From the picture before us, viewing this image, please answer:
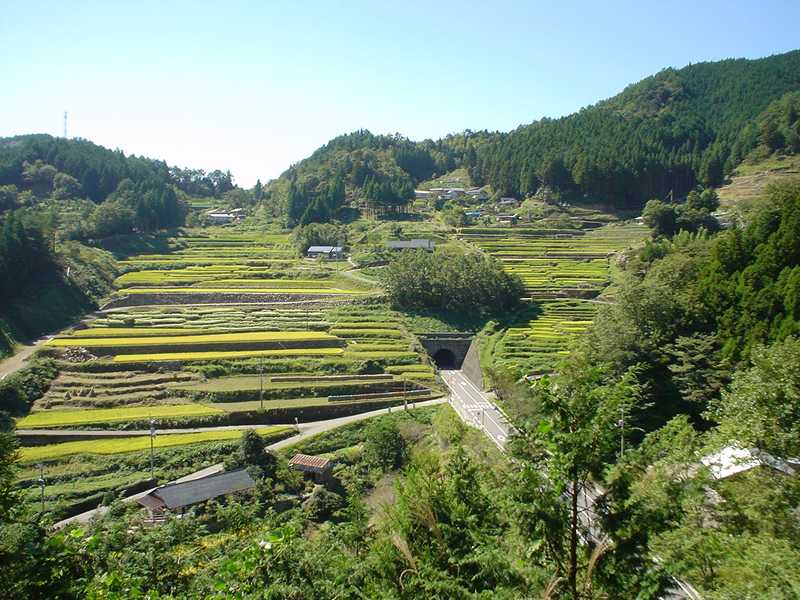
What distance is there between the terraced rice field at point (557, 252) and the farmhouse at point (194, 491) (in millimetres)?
27239

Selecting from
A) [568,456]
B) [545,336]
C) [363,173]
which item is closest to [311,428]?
[545,336]

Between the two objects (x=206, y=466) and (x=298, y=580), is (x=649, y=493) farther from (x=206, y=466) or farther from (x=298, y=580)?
(x=206, y=466)

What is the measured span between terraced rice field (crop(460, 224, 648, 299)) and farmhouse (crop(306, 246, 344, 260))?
12399mm

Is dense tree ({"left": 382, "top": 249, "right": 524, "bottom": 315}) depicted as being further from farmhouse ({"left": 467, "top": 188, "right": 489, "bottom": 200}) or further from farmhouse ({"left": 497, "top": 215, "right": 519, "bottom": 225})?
farmhouse ({"left": 467, "top": 188, "right": 489, "bottom": 200})

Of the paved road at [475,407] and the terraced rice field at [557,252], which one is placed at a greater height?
the terraced rice field at [557,252]

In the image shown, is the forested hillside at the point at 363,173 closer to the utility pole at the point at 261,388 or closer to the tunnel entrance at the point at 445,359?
the tunnel entrance at the point at 445,359

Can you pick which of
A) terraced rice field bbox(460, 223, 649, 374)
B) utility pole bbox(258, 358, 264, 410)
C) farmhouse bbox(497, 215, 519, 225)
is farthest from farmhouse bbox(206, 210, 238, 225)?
utility pole bbox(258, 358, 264, 410)

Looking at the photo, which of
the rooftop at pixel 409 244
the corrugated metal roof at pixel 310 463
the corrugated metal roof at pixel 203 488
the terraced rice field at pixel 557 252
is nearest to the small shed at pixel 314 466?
the corrugated metal roof at pixel 310 463

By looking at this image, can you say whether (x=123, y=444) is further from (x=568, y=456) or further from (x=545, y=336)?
(x=545, y=336)

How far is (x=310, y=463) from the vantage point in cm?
2241

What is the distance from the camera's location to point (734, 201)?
183ft

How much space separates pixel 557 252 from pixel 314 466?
35.5 meters

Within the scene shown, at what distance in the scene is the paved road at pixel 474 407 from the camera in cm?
2467

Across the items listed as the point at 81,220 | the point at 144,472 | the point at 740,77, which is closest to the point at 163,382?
the point at 144,472
